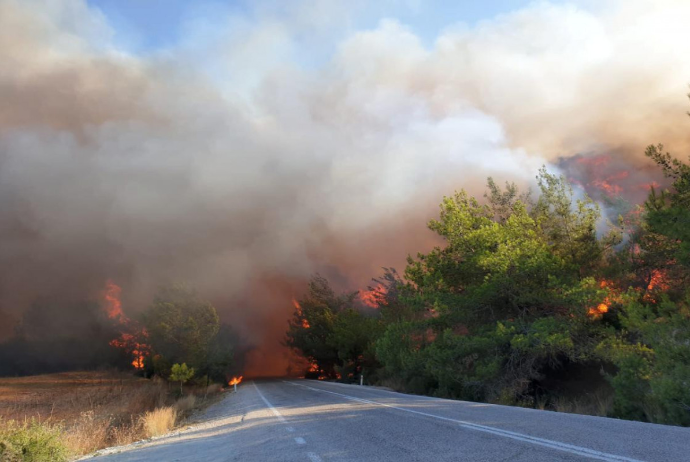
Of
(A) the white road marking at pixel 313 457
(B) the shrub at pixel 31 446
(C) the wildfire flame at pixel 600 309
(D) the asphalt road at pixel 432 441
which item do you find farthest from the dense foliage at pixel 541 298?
(B) the shrub at pixel 31 446

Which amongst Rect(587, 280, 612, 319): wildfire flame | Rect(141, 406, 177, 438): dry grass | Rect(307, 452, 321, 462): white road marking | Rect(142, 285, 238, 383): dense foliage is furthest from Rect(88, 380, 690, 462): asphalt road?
Rect(142, 285, 238, 383): dense foliage

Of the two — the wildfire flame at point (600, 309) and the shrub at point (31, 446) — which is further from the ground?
the wildfire flame at point (600, 309)

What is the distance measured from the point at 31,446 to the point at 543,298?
2039 centimetres

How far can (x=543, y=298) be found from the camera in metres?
22.4

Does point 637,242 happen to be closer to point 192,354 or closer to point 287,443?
point 287,443

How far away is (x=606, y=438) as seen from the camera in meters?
7.12

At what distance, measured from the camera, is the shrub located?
904 cm

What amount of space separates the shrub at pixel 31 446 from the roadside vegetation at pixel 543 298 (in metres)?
15.8

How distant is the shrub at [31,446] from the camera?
904 cm

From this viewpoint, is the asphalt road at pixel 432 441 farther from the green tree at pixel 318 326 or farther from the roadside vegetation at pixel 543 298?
the green tree at pixel 318 326

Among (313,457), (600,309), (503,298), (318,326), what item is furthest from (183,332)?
(313,457)

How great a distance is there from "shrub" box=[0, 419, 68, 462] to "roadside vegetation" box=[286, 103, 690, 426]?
15.8 metres

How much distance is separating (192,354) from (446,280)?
158 ft

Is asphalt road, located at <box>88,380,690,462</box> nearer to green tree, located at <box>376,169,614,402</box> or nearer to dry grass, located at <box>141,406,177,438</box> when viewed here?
dry grass, located at <box>141,406,177,438</box>
